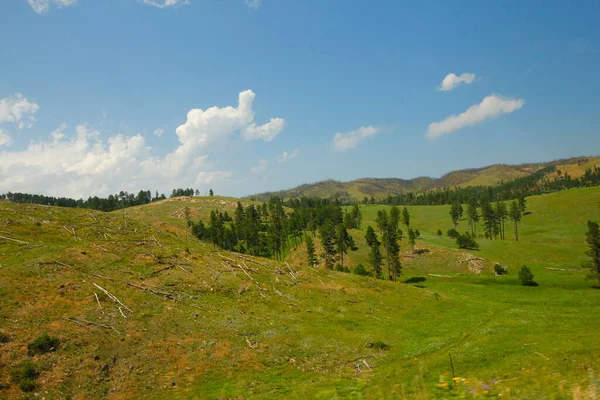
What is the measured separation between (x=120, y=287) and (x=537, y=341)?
4318cm

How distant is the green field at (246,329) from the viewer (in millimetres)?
22938

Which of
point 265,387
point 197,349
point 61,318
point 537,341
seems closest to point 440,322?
point 537,341

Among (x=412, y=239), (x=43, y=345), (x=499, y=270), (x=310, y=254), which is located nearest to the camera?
(x=43, y=345)

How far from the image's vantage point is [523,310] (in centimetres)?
5006

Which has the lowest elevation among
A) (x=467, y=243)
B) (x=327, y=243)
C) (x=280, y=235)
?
(x=467, y=243)

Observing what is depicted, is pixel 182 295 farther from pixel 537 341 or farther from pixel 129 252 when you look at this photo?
pixel 537 341

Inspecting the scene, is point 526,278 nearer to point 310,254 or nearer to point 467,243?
point 467,243

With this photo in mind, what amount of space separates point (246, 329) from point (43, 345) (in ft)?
56.7

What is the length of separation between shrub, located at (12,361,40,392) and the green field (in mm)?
428

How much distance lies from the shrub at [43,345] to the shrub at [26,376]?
4.82 ft

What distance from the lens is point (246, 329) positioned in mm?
34656

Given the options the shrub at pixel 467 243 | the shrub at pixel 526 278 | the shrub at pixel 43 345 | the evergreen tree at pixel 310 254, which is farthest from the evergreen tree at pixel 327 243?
the shrub at pixel 43 345

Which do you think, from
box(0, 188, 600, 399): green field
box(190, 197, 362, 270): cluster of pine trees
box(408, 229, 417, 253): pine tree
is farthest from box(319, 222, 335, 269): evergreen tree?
box(0, 188, 600, 399): green field

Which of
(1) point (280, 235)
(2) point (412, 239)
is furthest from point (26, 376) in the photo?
(1) point (280, 235)
